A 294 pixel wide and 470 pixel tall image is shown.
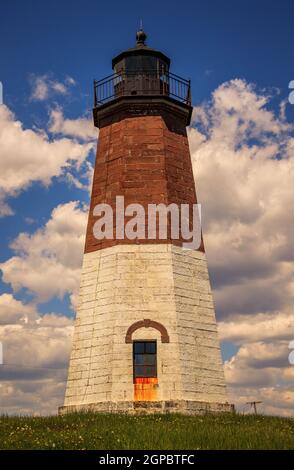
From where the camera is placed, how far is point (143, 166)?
23234 millimetres

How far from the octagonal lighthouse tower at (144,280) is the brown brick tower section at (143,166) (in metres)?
0.04

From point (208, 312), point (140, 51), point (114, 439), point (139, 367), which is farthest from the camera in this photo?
point (140, 51)

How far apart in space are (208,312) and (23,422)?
7.89m

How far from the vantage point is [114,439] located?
542 inches

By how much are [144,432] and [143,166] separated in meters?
11.5

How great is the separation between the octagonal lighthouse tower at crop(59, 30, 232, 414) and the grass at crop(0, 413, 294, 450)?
1.79m

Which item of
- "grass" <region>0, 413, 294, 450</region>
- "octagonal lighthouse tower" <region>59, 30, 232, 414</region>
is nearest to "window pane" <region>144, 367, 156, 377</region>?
"octagonal lighthouse tower" <region>59, 30, 232, 414</region>

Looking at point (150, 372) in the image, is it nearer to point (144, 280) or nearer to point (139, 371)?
point (139, 371)

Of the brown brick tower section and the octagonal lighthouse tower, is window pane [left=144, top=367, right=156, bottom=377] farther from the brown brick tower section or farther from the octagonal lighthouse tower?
the brown brick tower section

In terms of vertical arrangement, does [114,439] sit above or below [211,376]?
below

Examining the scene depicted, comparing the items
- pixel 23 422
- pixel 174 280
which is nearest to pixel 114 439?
pixel 23 422

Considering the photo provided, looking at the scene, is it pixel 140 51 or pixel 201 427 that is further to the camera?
pixel 140 51

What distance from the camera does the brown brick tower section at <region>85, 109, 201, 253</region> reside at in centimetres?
2277
